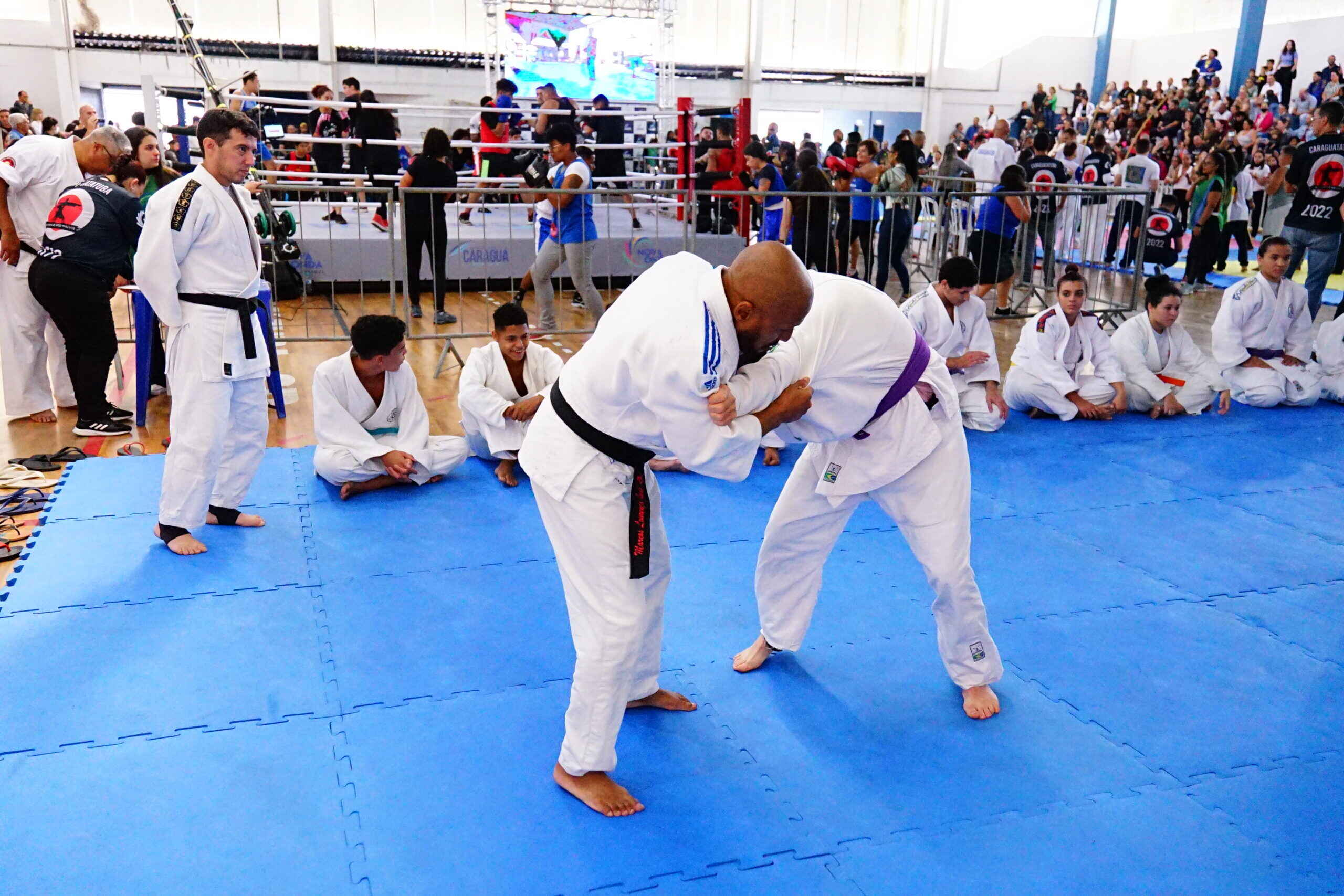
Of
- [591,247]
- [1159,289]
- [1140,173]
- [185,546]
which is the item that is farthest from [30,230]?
[1140,173]

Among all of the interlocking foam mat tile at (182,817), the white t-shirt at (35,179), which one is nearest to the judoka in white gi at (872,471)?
the interlocking foam mat tile at (182,817)

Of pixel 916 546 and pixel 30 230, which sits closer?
pixel 916 546

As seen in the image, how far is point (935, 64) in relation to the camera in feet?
78.6

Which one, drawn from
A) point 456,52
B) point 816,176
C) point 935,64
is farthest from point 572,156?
point 935,64

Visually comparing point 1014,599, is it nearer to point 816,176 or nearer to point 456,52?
point 816,176

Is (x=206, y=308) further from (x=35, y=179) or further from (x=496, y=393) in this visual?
(x=35, y=179)

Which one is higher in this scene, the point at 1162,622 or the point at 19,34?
the point at 19,34

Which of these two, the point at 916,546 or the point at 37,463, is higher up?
the point at 916,546

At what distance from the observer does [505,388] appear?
487 cm

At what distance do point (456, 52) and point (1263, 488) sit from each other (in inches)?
744

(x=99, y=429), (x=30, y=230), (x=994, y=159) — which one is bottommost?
(x=99, y=429)

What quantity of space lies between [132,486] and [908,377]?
352cm

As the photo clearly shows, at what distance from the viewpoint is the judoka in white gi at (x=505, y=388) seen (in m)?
4.73

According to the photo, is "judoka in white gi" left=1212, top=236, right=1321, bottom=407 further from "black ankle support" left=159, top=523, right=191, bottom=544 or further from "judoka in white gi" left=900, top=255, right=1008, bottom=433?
"black ankle support" left=159, top=523, right=191, bottom=544
